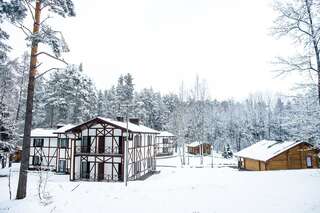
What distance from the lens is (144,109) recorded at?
209 ft

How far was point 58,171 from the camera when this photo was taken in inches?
1235

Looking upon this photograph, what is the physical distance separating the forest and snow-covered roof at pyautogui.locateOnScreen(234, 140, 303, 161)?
10.9 feet

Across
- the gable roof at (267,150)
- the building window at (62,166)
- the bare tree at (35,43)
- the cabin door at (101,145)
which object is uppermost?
the bare tree at (35,43)

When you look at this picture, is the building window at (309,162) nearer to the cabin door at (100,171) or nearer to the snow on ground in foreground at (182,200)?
the snow on ground in foreground at (182,200)

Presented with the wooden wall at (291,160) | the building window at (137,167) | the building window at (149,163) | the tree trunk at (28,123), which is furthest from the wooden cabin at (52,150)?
the wooden wall at (291,160)

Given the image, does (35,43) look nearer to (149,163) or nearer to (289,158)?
(149,163)

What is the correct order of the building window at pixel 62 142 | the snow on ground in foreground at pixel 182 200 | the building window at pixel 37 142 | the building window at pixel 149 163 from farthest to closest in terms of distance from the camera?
the building window at pixel 149 163 → the building window at pixel 37 142 → the building window at pixel 62 142 → the snow on ground in foreground at pixel 182 200

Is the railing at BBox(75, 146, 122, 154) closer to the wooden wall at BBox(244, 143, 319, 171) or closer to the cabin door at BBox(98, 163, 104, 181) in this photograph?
the cabin door at BBox(98, 163, 104, 181)

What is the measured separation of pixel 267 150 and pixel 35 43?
31446 mm

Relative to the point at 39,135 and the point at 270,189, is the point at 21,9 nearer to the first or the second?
the point at 270,189

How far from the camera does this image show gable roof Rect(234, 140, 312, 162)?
1172 inches

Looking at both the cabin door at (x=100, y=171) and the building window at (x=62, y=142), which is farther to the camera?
the building window at (x=62, y=142)

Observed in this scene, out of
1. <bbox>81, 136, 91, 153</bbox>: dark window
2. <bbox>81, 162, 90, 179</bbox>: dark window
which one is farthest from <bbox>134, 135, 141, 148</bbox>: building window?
<bbox>81, 162, 90, 179</bbox>: dark window

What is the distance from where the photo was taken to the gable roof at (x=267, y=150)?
29.8 m
